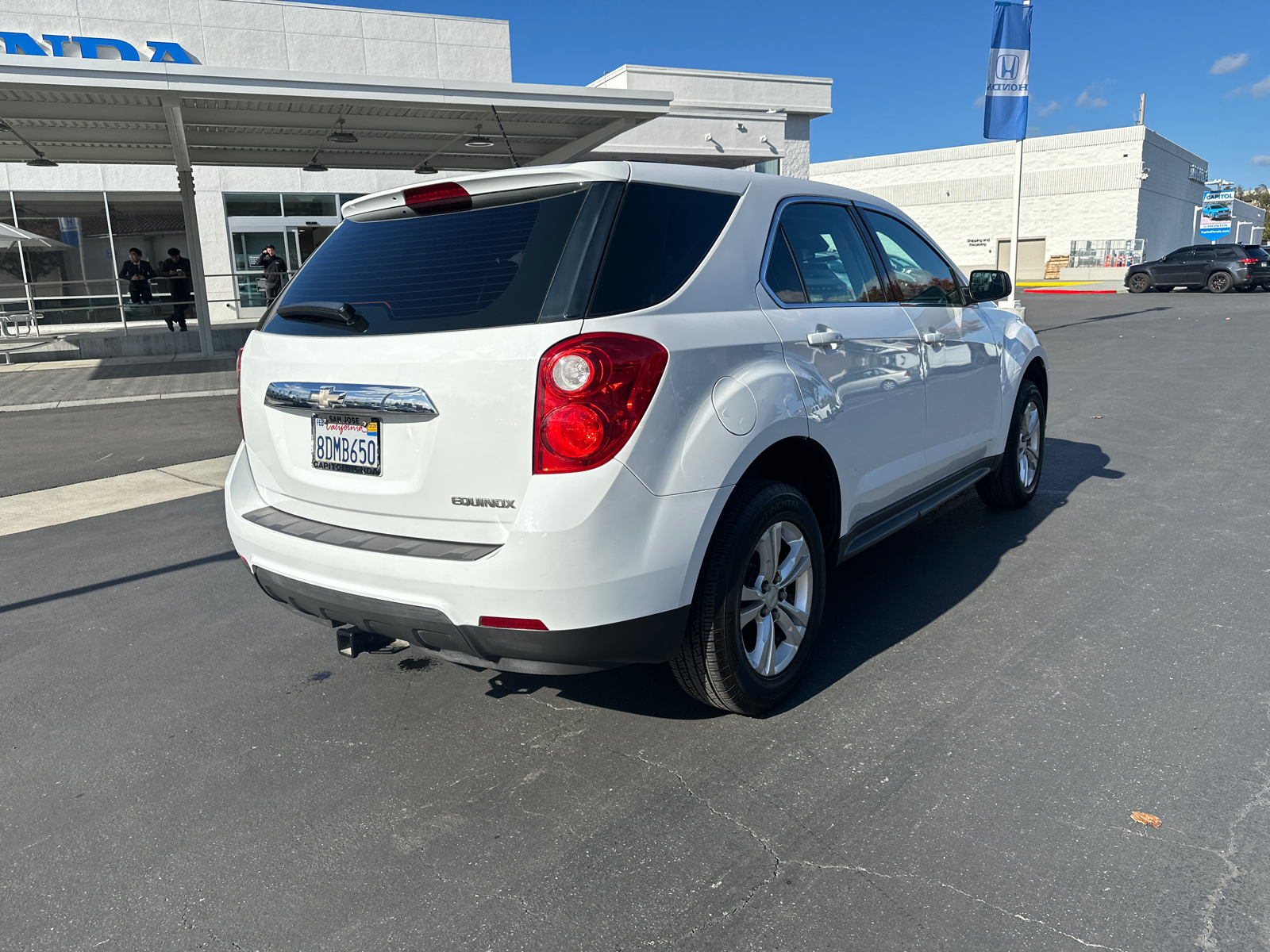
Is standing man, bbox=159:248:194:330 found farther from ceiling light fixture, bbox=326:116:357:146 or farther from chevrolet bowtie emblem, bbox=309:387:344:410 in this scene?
chevrolet bowtie emblem, bbox=309:387:344:410

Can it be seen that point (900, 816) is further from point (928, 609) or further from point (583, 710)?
point (928, 609)

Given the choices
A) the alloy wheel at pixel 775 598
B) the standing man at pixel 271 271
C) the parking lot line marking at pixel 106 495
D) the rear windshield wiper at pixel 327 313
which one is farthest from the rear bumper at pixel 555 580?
the standing man at pixel 271 271

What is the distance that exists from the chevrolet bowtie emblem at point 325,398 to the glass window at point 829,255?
180cm

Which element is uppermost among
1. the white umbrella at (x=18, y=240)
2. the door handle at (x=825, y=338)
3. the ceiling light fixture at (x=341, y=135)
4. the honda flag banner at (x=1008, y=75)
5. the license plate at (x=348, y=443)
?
the honda flag banner at (x=1008, y=75)

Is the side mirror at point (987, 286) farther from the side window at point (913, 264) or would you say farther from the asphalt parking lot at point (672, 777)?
the asphalt parking lot at point (672, 777)

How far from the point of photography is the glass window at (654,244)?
2.81 m

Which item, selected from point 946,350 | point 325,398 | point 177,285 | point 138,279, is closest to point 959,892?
point 325,398

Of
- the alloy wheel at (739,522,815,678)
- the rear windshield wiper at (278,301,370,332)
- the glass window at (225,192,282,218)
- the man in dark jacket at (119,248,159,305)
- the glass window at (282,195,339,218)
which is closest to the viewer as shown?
the rear windshield wiper at (278,301,370,332)

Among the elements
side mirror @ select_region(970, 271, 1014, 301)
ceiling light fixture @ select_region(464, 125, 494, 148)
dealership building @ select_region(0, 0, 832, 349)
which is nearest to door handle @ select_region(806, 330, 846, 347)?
side mirror @ select_region(970, 271, 1014, 301)

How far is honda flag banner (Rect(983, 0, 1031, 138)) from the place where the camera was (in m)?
16.9

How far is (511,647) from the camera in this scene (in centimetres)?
275

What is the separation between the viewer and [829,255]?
12.8ft

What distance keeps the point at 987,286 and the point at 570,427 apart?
3509mm

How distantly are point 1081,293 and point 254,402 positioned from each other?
40.0 metres
